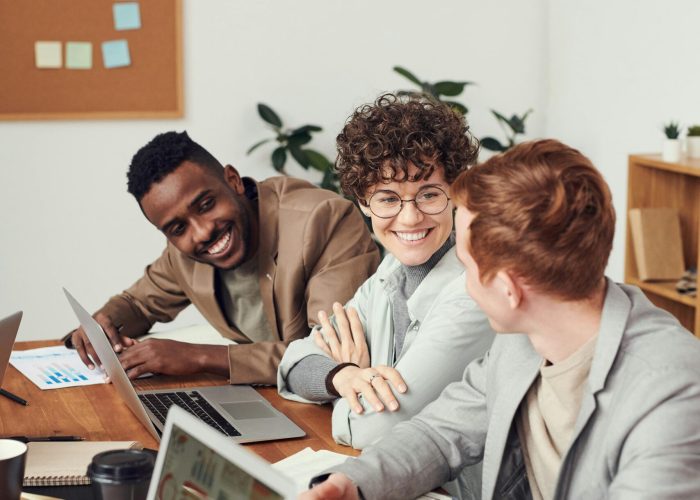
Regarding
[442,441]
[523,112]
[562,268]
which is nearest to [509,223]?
[562,268]

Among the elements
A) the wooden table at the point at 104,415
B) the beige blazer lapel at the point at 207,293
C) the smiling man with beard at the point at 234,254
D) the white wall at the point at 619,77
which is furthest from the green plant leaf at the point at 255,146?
the wooden table at the point at 104,415

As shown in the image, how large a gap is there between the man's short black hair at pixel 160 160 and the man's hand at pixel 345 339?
578 mm

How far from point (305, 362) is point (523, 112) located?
308cm

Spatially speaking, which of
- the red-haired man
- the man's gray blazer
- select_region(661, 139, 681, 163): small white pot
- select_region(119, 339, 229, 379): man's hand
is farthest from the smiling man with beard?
select_region(661, 139, 681, 163): small white pot

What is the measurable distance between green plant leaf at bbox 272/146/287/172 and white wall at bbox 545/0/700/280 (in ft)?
4.22

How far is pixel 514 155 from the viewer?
136 cm

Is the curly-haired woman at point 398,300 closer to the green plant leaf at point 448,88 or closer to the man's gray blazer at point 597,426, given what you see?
the man's gray blazer at point 597,426

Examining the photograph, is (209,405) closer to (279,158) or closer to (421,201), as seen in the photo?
(421,201)

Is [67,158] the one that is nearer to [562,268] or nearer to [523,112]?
[523,112]

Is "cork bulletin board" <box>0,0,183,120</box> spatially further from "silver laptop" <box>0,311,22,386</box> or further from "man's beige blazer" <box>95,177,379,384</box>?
"silver laptop" <box>0,311,22,386</box>

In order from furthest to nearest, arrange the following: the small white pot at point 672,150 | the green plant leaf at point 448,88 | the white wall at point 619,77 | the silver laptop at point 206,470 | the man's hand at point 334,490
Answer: the green plant leaf at point 448,88, the white wall at point 619,77, the small white pot at point 672,150, the man's hand at point 334,490, the silver laptop at point 206,470

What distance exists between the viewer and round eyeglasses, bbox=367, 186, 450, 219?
1.92m

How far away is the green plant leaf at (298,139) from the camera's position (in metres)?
4.41

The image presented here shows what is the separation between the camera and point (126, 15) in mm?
4289
